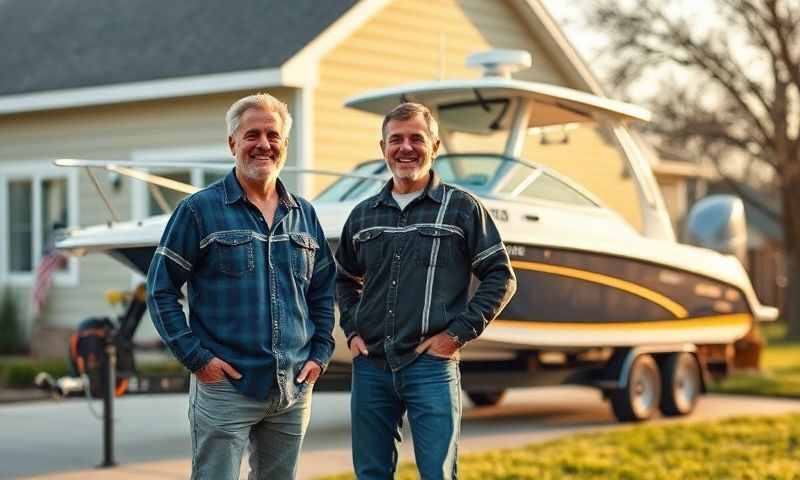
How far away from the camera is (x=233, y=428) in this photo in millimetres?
4879

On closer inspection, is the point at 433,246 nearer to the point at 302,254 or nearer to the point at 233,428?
the point at 302,254

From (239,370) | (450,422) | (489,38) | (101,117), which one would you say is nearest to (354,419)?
(450,422)

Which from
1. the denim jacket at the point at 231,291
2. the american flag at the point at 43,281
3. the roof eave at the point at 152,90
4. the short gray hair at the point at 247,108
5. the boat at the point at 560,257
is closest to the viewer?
the denim jacket at the point at 231,291

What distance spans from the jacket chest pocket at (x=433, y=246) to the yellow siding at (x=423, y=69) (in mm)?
9215

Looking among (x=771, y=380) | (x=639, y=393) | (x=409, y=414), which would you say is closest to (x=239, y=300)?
(x=409, y=414)

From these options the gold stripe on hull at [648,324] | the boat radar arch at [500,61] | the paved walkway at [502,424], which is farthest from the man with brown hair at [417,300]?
the boat radar arch at [500,61]

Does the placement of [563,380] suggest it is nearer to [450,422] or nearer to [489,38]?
[450,422]

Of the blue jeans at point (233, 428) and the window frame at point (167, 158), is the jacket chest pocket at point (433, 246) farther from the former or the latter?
the window frame at point (167, 158)

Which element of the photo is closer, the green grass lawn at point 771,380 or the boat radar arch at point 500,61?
the boat radar arch at point 500,61

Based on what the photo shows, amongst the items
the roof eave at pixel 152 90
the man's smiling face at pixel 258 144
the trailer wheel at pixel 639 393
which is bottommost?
the trailer wheel at pixel 639 393

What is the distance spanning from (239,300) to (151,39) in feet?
43.5

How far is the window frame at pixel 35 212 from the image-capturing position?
17.6 metres

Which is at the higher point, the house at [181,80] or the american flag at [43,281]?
the house at [181,80]

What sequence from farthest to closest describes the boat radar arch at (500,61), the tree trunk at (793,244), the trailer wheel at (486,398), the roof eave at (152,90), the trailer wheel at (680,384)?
the tree trunk at (793,244) → the roof eave at (152,90) → the trailer wheel at (486,398) → the trailer wheel at (680,384) → the boat radar arch at (500,61)
